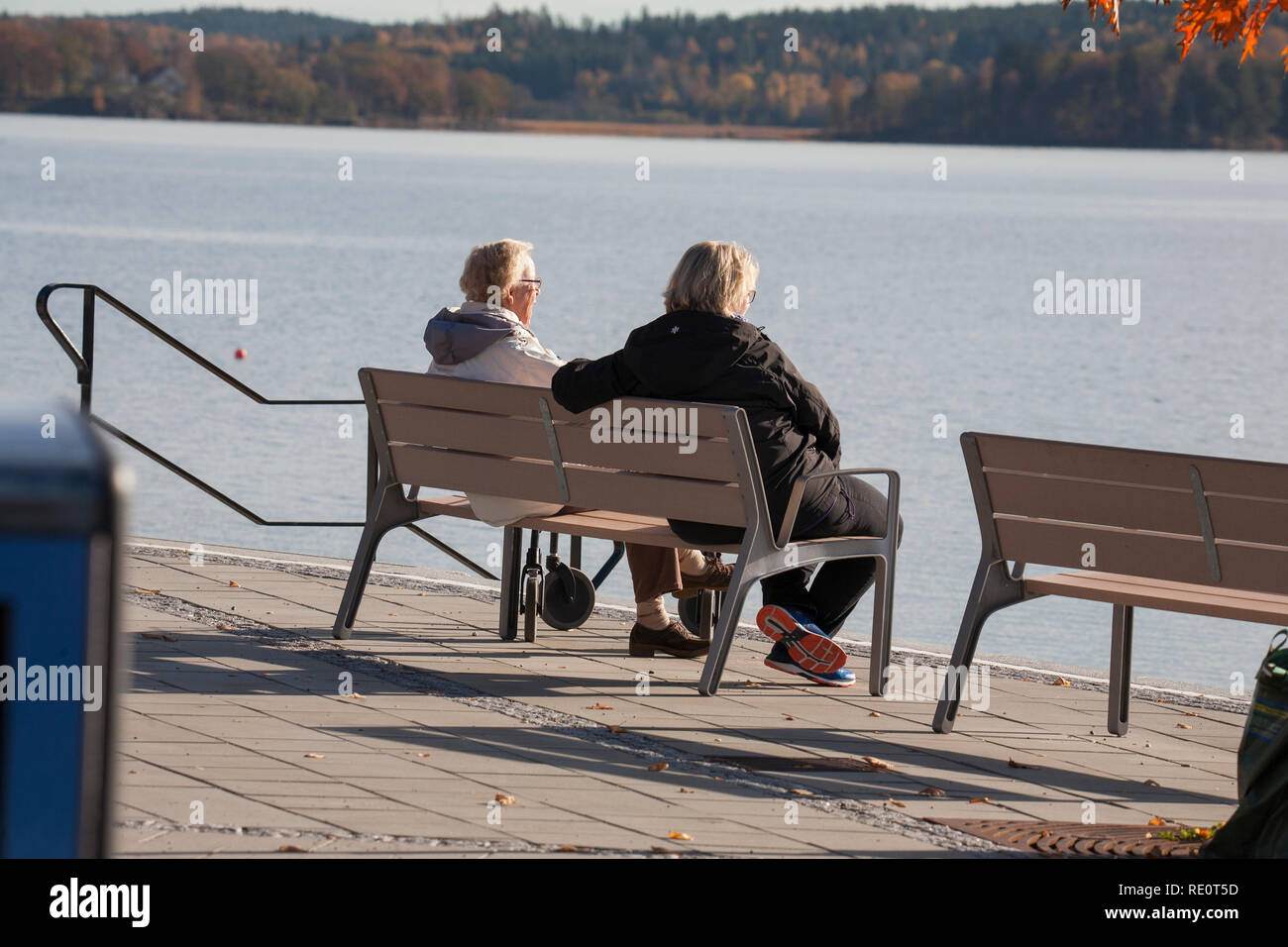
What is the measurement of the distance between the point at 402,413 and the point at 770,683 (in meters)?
1.62

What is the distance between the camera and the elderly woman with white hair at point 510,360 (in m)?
6.46

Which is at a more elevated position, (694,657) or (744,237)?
(744,237)

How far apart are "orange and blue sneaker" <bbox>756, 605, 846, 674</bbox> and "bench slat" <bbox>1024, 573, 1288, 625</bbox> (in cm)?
76

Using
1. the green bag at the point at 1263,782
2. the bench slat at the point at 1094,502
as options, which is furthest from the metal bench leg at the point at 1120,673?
the green bag at the point at 1263,782

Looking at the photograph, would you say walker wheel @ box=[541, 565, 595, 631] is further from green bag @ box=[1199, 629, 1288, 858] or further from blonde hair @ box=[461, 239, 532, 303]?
green bag @ box=[1199, 629, 1288, 858]

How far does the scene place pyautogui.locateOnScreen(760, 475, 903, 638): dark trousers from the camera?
6180 millimetres

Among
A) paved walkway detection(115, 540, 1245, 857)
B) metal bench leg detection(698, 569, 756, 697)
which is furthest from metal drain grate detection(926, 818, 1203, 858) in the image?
metal bench leg detection(698, 569, 756, 697)

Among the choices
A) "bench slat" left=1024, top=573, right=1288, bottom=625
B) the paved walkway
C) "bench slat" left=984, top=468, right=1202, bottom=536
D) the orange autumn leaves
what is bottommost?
the paved walkway

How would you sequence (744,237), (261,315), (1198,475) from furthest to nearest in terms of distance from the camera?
(744,237), (261,315), (1198,475)

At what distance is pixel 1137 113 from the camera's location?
4129 inches

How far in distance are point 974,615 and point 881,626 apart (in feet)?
1.95
